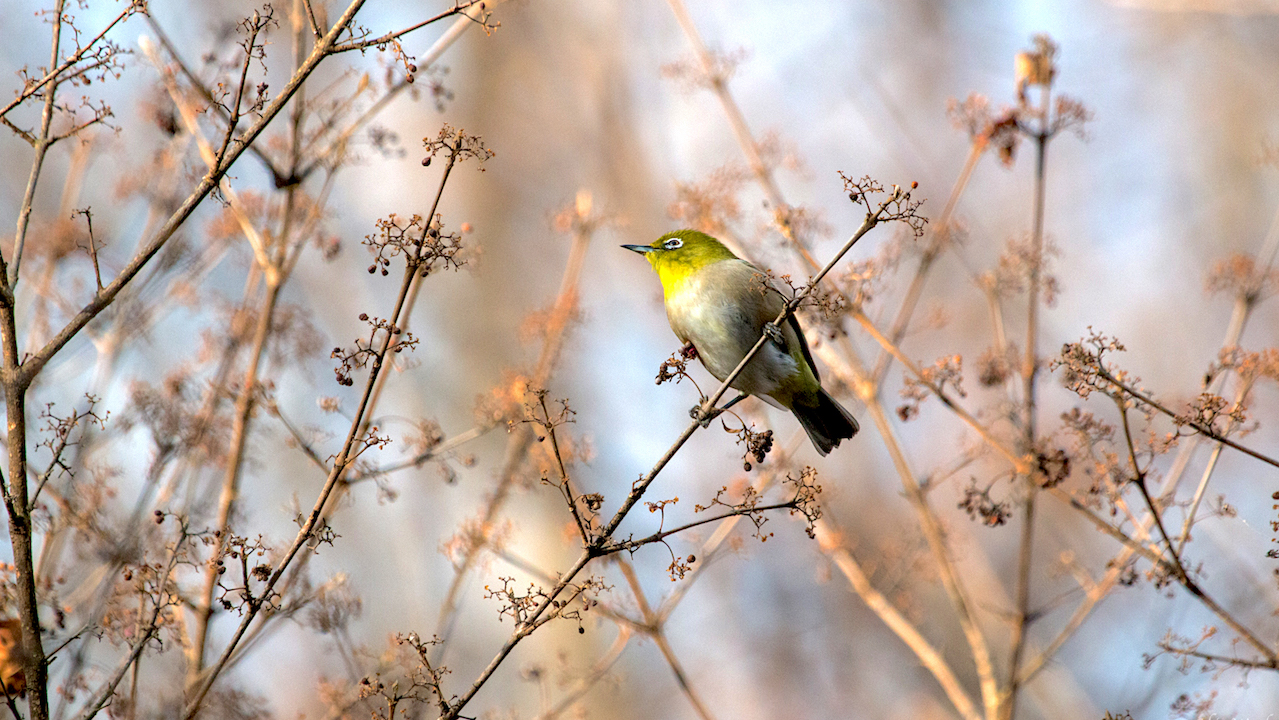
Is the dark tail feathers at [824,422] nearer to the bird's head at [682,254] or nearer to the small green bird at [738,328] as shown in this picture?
the small green bird at [738,328]

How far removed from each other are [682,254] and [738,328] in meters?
0.62

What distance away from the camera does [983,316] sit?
11039mm

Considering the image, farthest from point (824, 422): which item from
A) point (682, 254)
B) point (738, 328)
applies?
point (682, 254)

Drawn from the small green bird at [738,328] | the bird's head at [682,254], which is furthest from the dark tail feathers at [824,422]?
the bird's head at [682,254]

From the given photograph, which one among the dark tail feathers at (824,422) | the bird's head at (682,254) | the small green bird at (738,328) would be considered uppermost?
the bird's head at (682,254)

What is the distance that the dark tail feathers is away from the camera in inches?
201

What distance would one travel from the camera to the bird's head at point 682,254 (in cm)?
500

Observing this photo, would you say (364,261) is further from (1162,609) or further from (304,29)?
(1162,609)

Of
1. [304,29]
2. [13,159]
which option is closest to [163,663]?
[304,29]

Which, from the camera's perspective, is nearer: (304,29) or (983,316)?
(304,29)

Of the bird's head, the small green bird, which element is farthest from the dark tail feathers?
the bird's head

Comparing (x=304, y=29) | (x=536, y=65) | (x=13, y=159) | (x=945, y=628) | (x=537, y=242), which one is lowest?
(x=945, y=628)

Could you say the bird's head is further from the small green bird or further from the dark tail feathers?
the dark tail feathers

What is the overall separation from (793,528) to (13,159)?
325 inches
